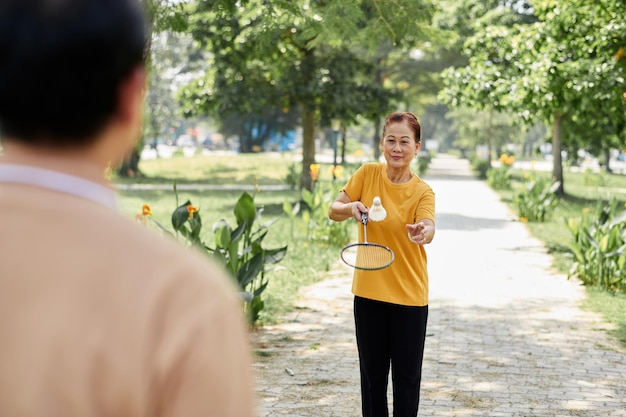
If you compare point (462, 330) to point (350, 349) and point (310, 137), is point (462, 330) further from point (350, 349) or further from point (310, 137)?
point (310, 137)

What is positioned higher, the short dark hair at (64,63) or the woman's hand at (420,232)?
the short dark hair at (64,63)

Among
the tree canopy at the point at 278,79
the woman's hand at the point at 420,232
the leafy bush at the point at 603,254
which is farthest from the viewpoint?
the tree canopy at the point at 278,79

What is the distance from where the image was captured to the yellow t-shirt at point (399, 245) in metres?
4.25

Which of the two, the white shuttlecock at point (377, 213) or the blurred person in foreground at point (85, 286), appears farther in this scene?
the white shuttlecock at point (377, 213)

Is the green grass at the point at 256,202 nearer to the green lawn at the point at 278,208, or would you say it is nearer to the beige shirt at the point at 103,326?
the green lawn at the point at 278,208

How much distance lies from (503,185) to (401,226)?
28.7 m

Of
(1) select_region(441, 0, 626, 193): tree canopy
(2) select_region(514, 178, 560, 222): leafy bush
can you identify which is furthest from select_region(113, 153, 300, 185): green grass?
(1) select_region(441, 0, 626, 193): tree canopy

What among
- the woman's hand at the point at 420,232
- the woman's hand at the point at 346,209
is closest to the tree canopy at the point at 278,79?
the woman's hand at the point at 346,209

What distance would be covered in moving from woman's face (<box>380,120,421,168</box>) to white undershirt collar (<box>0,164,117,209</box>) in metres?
3.16

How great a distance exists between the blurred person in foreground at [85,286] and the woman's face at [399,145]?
316 cm

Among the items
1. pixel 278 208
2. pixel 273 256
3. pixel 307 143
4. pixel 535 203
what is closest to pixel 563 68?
pixel 273 256

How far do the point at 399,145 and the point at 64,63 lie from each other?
10.6 ft

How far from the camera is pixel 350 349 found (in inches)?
302

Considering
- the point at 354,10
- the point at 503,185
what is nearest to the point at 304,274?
the point at 354,10
